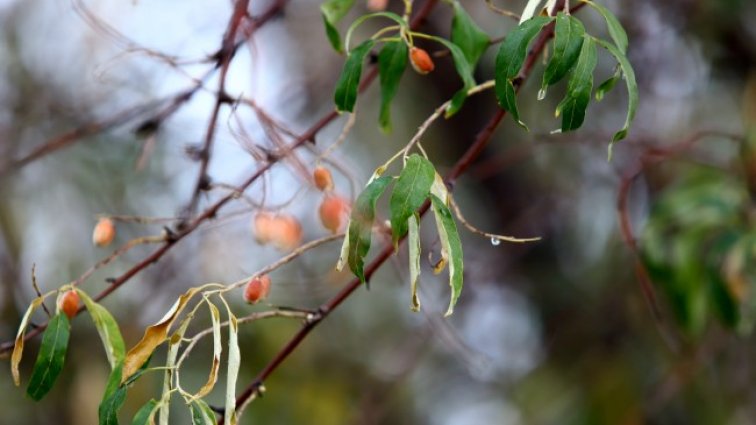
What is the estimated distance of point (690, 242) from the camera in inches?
78.7

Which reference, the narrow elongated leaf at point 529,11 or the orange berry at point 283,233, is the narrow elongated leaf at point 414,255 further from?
the orange berry at point 283,233

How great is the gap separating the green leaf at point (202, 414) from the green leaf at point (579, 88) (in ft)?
1.21

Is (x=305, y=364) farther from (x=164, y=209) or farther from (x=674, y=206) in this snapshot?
(x=674, y=206)

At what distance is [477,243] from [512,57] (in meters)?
2.05

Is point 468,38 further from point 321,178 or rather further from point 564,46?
point 564,46

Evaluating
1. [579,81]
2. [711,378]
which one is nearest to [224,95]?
[579,81]

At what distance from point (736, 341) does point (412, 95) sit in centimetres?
110

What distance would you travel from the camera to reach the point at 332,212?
113 cm

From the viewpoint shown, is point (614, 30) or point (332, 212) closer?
point (614, 30)

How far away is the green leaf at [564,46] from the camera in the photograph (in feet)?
2.66

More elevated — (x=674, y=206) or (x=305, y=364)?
(x=674, y=206)

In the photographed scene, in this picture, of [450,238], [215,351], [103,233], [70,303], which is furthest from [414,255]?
[103,233]

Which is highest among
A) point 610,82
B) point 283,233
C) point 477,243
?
point 610,82

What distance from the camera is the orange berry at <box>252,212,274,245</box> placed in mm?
1180
